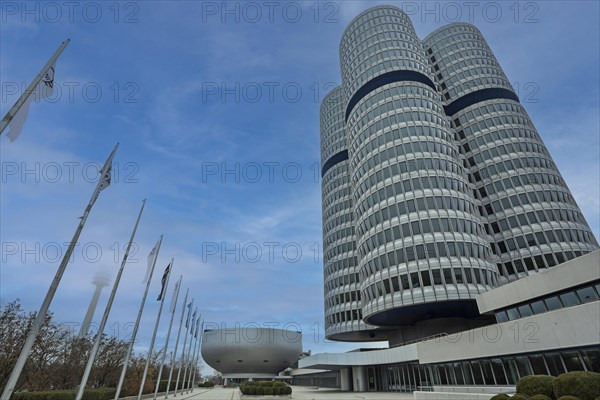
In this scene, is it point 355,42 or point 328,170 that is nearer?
point 355,42

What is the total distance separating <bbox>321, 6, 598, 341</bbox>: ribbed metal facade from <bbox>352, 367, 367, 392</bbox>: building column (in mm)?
8539

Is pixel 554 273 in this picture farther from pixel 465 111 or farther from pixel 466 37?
pixel 466 37

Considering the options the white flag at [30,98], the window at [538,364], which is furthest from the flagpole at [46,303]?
the window at [538,364]

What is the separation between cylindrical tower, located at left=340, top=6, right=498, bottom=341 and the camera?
157ft

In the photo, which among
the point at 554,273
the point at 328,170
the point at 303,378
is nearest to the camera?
the point at 554,273

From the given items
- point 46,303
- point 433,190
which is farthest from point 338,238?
point 46,303

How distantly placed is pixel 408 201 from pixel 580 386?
129ft

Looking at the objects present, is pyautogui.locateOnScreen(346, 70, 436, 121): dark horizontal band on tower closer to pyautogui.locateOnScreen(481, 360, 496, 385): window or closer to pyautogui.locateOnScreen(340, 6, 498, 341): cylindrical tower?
pyautogui.locateOnScreen(340, 6, 498, 341): cylindrical tower

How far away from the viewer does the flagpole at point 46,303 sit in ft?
39.9

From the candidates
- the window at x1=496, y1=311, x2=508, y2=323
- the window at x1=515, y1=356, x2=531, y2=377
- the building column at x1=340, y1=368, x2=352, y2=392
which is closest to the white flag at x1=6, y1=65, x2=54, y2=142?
the window at x1=515, y1=356, x2=531, y2=377

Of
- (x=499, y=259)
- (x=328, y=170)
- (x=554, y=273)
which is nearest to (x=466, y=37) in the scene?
(x=328, y=170)

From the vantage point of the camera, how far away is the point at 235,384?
128m

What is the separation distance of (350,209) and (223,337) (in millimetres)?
67739

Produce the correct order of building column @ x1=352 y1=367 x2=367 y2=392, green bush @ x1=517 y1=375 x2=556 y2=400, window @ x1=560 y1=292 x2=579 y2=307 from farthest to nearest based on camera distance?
building column @ x1=352 y1=367 x2=367 y2=392 → window @ x1=560 y1=292 x2=579 y2=307 → green bush @ x1=517 y1=375 x2=556 y2=400
